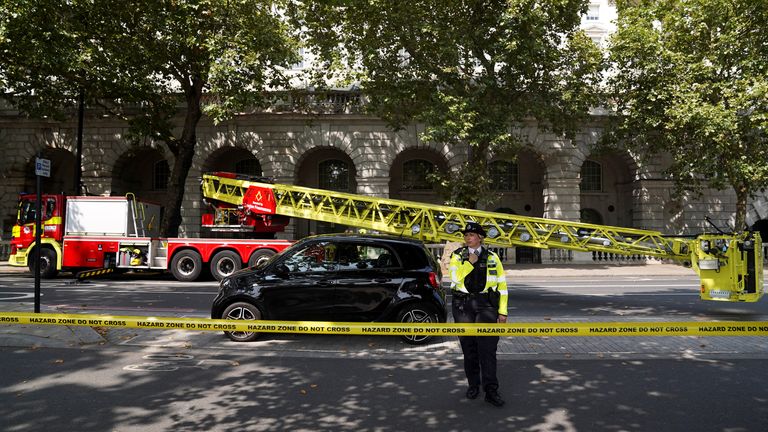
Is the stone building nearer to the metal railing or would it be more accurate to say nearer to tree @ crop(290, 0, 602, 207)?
the metal railing

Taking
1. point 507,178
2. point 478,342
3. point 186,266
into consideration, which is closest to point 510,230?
point 478,342

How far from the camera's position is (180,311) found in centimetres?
959

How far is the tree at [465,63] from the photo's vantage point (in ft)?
55.3

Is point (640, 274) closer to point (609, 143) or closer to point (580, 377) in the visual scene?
point (609, 143)

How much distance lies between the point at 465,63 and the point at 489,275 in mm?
15586

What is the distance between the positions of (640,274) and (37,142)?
31356 mm

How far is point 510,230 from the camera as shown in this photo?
12227mm

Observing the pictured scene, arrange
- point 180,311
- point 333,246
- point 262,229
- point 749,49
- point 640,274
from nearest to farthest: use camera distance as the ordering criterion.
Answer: point 333,246 → point 180,311 → point 262,229 → point 749,49 → point 640,274

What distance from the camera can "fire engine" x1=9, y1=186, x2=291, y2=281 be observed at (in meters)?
15.4

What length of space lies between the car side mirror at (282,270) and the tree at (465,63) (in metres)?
10.7

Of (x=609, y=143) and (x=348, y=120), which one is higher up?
(x=348, y=120)

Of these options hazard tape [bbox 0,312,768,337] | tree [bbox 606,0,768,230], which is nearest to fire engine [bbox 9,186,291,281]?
hazard tape [bbox 0,312,768,337]

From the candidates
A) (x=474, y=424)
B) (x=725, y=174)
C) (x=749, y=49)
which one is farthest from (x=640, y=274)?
(x=474, y=424)

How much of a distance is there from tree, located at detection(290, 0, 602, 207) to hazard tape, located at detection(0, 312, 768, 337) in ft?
40.5
